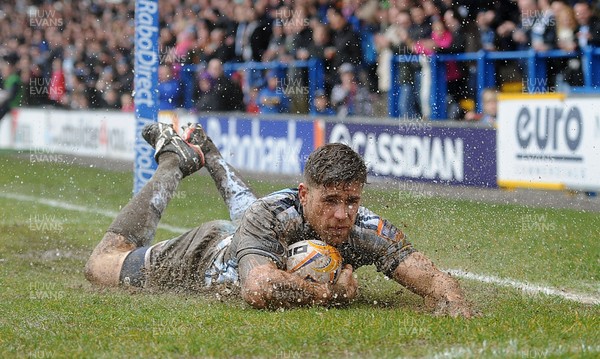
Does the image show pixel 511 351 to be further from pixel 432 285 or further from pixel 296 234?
pixel 296 234

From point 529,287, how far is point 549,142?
6.05 metres

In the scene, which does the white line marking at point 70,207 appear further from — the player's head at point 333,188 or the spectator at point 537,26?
the spectator at point 537,26

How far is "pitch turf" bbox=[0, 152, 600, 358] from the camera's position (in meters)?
5.09

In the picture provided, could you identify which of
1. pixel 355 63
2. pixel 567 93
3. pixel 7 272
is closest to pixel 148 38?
pixel 7 272

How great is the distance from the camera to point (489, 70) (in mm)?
14562

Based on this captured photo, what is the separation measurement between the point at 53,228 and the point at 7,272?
276 cm

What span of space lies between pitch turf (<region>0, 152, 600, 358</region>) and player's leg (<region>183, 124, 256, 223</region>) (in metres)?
1.11

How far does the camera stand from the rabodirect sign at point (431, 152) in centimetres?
1421

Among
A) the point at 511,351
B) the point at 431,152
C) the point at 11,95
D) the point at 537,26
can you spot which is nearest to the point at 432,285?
the point at 511,351

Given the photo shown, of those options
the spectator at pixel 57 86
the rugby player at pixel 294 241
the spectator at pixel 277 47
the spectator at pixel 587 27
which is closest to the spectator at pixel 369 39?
the spectator at pixel 277 47

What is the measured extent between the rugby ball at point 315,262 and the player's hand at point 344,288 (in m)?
0.05

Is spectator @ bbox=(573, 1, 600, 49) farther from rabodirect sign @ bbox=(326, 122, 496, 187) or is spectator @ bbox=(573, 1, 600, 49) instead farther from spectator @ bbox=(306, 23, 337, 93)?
spectator @ bbox=(306, 23, 337, 93)

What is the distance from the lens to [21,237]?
34.1 feet

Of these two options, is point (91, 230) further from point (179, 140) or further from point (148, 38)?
point (179, 140)
